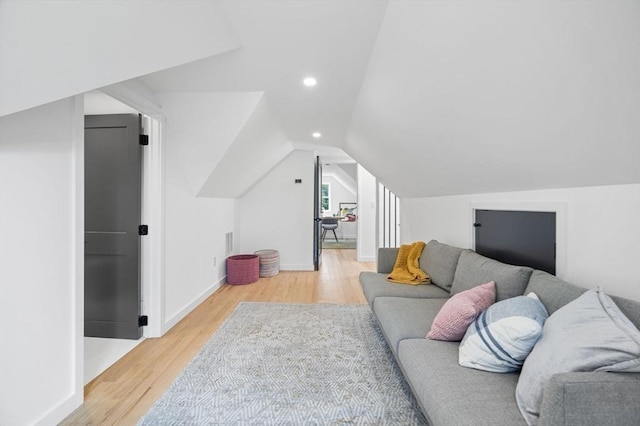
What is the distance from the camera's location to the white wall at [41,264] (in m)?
1.32

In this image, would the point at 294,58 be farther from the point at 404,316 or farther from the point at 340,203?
the point at 340,203

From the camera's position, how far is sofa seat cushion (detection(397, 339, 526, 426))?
102 cm

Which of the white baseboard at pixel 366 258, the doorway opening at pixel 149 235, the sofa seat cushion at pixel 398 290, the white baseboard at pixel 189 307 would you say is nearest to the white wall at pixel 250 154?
the doorway opening at pixel 149 235

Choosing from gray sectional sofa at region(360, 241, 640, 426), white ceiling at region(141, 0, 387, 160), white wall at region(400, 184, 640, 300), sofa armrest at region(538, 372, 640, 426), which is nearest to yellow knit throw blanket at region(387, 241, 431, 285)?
gray sectional sofa at region(360, 241, 640, 426)

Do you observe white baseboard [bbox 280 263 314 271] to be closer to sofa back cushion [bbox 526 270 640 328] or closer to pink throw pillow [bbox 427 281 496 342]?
pink throw pillow [bbox 427 281 496 342]

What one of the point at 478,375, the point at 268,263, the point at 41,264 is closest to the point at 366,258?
the point at 268,263

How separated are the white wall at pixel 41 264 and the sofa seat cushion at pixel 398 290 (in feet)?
6.78

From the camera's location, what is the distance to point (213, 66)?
6.98ft

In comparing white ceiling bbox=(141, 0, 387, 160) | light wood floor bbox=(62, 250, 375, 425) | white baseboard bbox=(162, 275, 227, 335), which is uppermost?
white ceiling bbox=(141, 0, 387, 160)

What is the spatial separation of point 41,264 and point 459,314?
2.16 metres

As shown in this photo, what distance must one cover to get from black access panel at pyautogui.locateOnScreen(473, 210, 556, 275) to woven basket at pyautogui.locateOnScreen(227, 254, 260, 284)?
305 cm

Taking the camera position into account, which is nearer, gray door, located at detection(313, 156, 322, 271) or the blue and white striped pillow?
the blue and white striped pillow

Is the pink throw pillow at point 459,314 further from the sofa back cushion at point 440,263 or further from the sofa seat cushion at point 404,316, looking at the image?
the sofa back cushion at point 440,263

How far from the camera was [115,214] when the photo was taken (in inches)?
102
